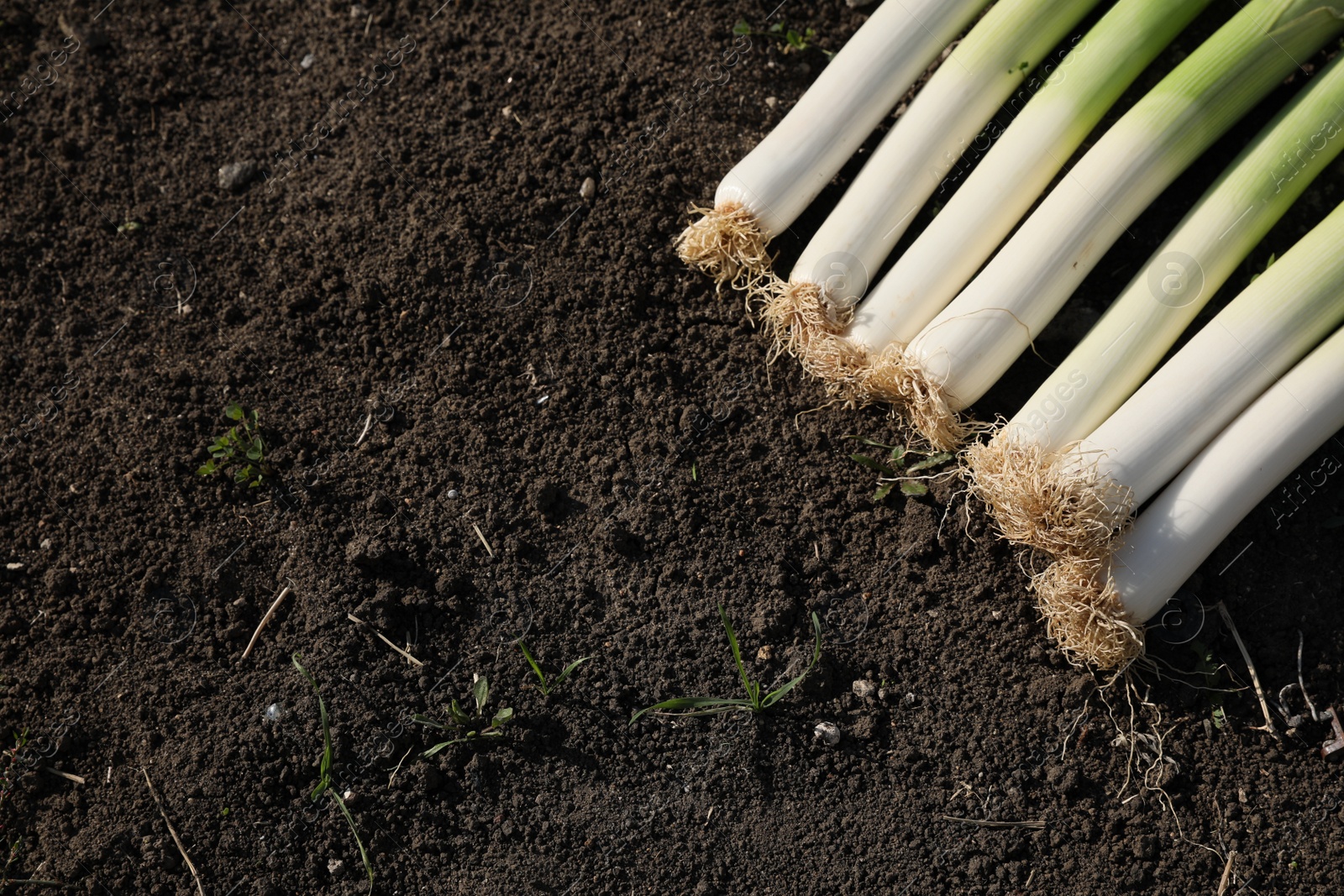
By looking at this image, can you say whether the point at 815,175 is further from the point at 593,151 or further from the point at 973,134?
the point at 593,151

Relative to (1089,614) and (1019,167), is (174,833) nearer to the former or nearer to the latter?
(1089,614)

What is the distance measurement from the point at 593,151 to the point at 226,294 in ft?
3.83

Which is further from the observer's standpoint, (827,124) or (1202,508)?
(827,124)

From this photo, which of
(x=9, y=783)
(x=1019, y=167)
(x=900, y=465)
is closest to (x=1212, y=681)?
(x=900, y=465)

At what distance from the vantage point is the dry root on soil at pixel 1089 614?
7.52ft

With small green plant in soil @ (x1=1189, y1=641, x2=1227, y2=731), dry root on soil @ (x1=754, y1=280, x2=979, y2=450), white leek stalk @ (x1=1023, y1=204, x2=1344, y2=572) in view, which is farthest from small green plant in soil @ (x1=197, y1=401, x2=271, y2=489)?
small green plant in soil @ (x1=1189, y1=641, x2=1227, y2=731)

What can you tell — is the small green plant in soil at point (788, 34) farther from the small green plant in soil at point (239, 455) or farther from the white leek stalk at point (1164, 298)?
the small green plant in soil at point (239, 455)

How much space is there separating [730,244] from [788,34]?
0.78m

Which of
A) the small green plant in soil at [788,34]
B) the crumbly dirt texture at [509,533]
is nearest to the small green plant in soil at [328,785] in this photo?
the crumbly dirt texture at [509,533]

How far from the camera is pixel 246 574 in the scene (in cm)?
253

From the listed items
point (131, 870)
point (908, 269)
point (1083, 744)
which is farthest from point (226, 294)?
point (1083, 744)

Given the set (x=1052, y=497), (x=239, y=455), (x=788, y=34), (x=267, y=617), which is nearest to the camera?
(x=1052, y=497)

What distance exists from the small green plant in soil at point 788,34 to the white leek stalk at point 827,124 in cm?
29

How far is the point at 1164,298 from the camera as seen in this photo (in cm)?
237
